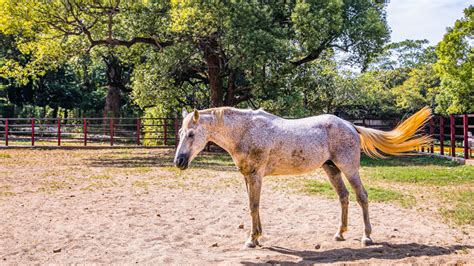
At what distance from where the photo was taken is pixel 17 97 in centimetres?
3725

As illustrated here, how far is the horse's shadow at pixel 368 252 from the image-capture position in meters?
4.69

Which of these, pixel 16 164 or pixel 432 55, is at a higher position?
pixel 432 55

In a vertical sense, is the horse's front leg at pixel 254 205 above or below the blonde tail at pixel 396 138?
below

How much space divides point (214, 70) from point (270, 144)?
1459cm

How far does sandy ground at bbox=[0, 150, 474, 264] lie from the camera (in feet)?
15.8

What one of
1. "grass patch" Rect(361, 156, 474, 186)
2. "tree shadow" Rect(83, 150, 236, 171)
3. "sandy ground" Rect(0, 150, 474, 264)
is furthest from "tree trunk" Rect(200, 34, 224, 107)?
"sandy ground" Rect(0, 150, 474, 264)

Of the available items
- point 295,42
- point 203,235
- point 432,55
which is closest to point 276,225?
point 203,235

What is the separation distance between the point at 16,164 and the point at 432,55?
169 ft

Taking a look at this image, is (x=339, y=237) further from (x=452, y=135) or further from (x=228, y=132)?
(x=452, y=135)

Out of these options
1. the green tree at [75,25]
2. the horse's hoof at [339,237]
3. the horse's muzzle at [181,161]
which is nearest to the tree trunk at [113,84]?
the green tree at [75,25]

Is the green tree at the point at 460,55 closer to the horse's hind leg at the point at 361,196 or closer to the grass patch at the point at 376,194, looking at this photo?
the grass patch at the point at 376,194

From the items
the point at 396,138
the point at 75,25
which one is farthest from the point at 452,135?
the point at 75,25

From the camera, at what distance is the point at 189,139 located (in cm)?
499

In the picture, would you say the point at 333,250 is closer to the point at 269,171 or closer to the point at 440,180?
the point at 269,171
